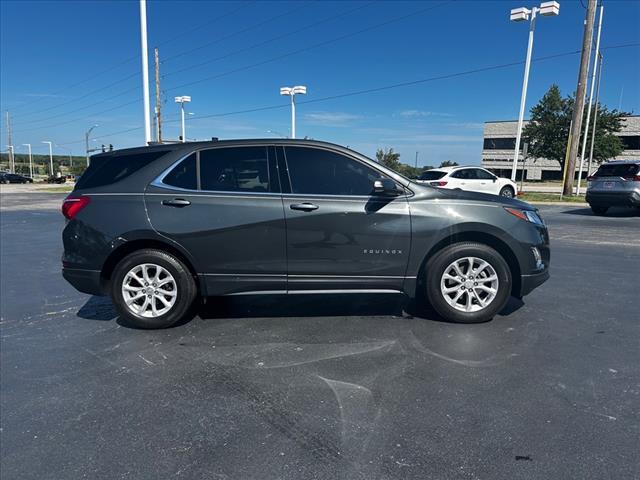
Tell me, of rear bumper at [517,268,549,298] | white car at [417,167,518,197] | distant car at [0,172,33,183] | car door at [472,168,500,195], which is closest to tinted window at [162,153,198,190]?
rear bumper at [517,268,549,298]

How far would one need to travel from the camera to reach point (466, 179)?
17797 mm

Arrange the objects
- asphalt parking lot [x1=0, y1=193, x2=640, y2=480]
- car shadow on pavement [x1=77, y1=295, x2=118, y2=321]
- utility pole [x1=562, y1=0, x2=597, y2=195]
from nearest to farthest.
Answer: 1. asphalt parking lot [x1=0, y1=193, x2=640, y2=480]
2. car shadow on pavement [x1=77, y1=295, x2=118, y2=321]
3. utility pole [x1=562, y1=0, x2=597, y2=195]

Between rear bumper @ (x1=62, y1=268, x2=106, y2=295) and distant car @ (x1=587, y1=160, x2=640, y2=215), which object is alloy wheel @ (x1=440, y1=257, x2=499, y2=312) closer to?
rear bumper @ (x1=62, y1=268, x2=106, y2=295)

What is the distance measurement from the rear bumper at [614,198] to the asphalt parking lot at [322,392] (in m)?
9.49

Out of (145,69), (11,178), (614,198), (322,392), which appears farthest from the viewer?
(11,178)

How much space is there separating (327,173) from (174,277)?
179cm

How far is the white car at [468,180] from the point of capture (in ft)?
56.0

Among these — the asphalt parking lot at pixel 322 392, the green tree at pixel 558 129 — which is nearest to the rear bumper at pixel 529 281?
the asphalt parking lot at pixel 322 392

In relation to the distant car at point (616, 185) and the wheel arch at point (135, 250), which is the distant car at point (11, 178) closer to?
the wheel arch at point (135, 250)

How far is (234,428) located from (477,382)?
1.74 meters

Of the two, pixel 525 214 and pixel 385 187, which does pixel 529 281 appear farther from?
pixel 385 187

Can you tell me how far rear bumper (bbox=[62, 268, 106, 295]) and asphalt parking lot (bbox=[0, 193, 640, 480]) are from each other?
43cm

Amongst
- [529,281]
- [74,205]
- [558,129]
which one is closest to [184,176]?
[74,205]

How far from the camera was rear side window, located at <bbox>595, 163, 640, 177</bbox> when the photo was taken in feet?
40.6
